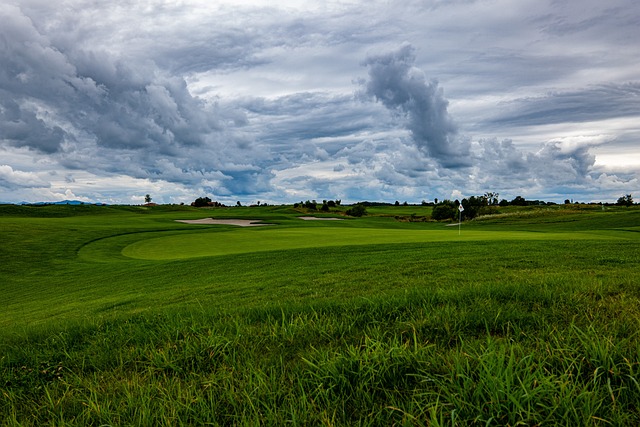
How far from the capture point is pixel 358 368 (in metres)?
2.72

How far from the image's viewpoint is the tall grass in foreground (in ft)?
7.40

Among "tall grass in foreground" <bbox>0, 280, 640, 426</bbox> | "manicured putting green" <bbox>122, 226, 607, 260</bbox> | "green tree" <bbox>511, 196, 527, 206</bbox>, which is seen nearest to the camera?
"tall grass in foreground" <bbox>0, 280, 640, 426</bbox>

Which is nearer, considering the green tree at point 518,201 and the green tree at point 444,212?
the green tree at point 444,212

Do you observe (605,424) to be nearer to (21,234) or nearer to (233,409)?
(233,409)

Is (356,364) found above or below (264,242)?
above

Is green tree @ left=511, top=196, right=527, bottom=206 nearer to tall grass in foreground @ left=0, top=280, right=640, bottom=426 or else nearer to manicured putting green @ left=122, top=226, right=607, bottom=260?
manicured putting green @ left=122, top=226, right=607, bottom=260

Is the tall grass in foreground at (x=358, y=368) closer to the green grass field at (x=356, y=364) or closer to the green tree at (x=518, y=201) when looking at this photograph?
the green grass field at (x=356, y=364)

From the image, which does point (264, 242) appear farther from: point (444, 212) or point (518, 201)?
point (518, 201)

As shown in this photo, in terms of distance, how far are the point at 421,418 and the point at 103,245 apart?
3570cm

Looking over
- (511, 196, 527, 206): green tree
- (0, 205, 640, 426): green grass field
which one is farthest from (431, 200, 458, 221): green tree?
(0, 205, 640, 426): green grass field

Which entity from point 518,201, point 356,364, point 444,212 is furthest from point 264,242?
point 518,201

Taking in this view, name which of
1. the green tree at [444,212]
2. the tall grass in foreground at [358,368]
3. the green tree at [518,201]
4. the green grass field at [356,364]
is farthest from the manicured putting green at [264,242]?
the green tree at [518,201]

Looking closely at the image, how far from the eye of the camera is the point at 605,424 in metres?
2.05

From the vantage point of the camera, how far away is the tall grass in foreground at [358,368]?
7.40 ft
